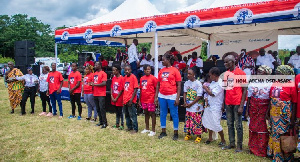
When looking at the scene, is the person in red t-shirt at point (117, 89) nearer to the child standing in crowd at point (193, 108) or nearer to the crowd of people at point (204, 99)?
the crowd of people at point (204, 99)

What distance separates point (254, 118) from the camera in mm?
4719

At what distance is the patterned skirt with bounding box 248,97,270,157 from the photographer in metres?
4.60

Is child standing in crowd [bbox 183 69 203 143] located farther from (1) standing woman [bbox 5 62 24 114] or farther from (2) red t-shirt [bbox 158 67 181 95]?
(1) standing woman [bbox 5 62 24 114]

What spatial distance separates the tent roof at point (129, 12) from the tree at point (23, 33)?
1367 inches

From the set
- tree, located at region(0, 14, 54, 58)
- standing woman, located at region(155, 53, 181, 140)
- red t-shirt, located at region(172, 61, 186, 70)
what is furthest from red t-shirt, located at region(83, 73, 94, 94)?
tree, located at region(0, 14, 54, 58)

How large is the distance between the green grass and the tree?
129ft

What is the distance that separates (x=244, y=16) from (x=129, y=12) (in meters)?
6.30

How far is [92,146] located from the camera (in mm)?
5555

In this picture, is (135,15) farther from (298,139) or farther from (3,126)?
(298,139)

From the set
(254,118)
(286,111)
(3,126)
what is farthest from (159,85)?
(3,126)

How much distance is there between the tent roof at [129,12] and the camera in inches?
449

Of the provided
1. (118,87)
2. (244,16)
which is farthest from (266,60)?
(118,87)

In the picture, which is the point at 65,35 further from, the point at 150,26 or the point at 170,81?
the point at 170,81

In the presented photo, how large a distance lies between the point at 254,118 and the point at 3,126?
7.11 meters
